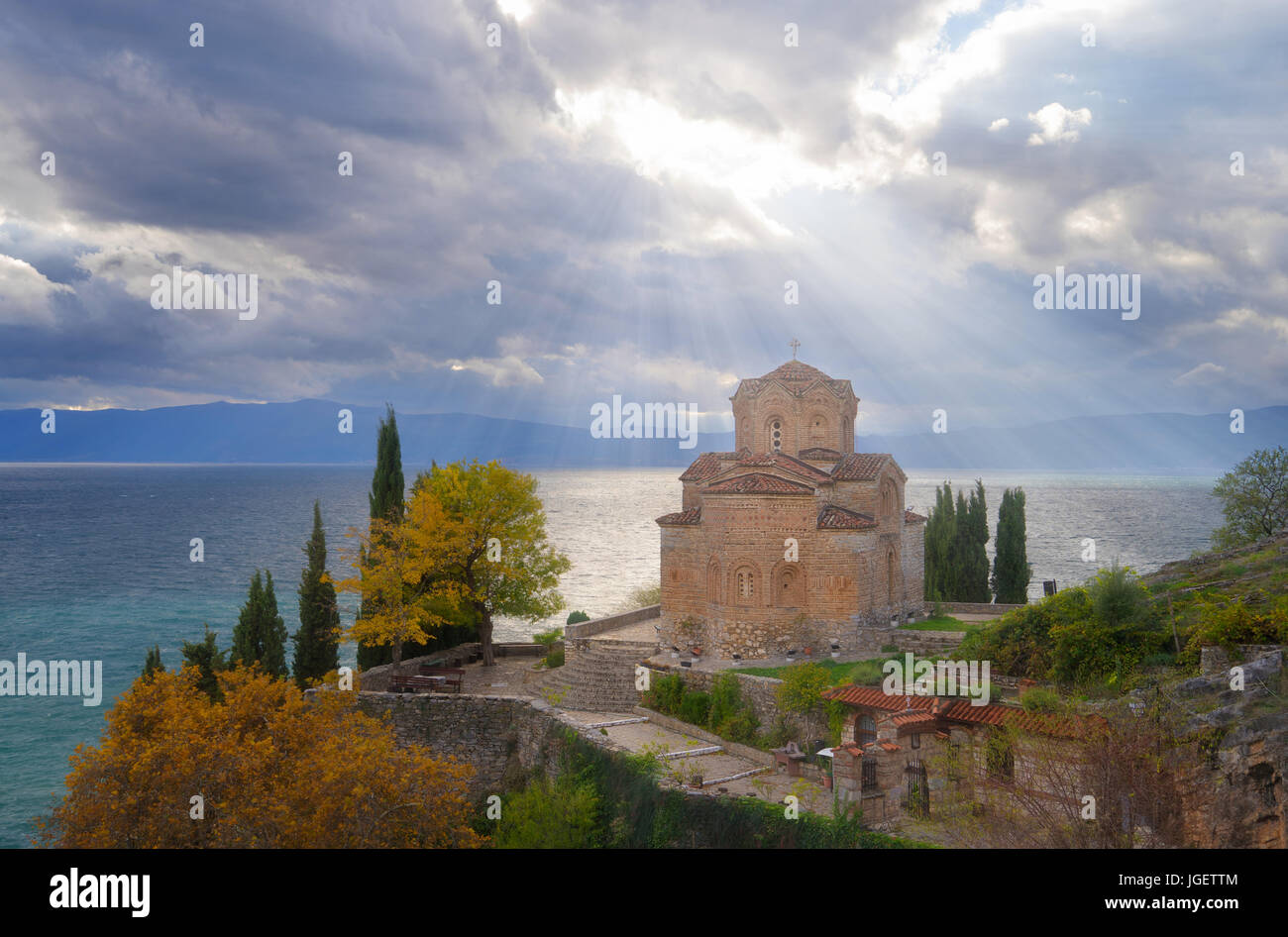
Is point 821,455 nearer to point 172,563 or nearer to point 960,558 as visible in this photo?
point 960,558

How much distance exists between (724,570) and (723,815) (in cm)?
1090

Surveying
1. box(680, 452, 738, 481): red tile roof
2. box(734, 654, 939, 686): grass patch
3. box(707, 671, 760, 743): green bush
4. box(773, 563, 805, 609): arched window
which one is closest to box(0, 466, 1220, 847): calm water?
box(680, 452, 738, 481): red tile roof

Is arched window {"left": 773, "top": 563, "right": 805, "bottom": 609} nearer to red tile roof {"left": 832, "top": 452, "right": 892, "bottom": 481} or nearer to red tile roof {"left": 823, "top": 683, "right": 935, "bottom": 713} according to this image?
red tile roof {"left": 832, "top": 452, "right": 892, "bottom": 481}

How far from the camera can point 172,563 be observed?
299 feet

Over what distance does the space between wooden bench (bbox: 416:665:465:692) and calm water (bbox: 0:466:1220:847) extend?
528 inches

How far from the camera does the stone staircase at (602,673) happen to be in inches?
1041

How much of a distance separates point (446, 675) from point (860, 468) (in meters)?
16.2

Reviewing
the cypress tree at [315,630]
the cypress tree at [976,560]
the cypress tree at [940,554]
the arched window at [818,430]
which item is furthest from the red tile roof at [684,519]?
the cypress tree at [976,560]

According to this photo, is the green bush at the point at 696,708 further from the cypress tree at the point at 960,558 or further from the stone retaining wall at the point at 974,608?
the cypress tree at the point at 960,558

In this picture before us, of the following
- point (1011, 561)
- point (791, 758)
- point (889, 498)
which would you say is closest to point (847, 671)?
point (791, 758)

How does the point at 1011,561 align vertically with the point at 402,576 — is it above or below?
below

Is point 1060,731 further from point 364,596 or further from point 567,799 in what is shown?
point 364,596
